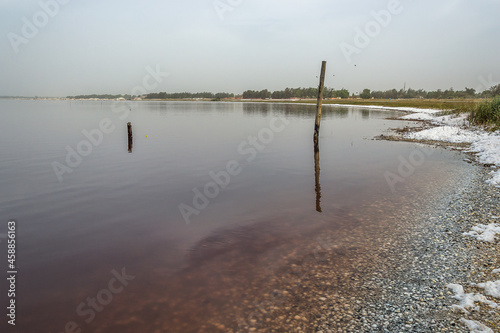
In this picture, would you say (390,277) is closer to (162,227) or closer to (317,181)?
(162,227)

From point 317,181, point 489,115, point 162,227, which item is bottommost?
point 162,227

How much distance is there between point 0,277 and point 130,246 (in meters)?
3.48

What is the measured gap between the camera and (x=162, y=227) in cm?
1195

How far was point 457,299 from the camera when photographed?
21.9 ft

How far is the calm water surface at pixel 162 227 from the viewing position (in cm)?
728

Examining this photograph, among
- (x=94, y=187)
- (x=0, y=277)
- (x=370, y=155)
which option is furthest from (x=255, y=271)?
(x=370, y=155)

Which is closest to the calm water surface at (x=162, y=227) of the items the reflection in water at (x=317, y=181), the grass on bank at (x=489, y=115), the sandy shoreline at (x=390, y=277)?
the reflection in water at (x=317, y=181)

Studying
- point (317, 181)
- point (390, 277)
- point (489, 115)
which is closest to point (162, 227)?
point (390, 277)

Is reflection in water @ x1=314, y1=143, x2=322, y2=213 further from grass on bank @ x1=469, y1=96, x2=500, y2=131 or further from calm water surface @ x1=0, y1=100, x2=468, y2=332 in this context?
grass on bank @ x1=469, y1=96, x2=500, y2=131

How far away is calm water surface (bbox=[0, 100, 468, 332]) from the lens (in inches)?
287

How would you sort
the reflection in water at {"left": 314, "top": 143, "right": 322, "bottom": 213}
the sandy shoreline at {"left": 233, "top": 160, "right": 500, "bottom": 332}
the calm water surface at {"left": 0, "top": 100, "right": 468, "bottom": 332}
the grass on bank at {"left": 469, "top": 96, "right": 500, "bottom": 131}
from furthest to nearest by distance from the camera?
the grass on bank at {"left": 469, "top": 96, "right": 500, "bottom": 131} → the reflection in water at {"left": 314, "top": 143, "right": 322, "bottom": 213} → the calm water surface at {"left": 0, "top": 100, "right": 468, "bottom": 332} → the sandy shoreline at {"left": 233, "top": 160, "right": 500, "bottom": 332}

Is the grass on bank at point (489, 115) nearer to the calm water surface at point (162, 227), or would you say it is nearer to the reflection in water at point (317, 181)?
the calm water surface at point (162, 227)

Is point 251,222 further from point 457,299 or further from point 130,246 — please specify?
point 457,299

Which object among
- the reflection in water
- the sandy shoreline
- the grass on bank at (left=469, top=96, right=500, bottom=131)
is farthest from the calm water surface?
the grass on bank at (left=469, top=96, right=500, bottom=131)
